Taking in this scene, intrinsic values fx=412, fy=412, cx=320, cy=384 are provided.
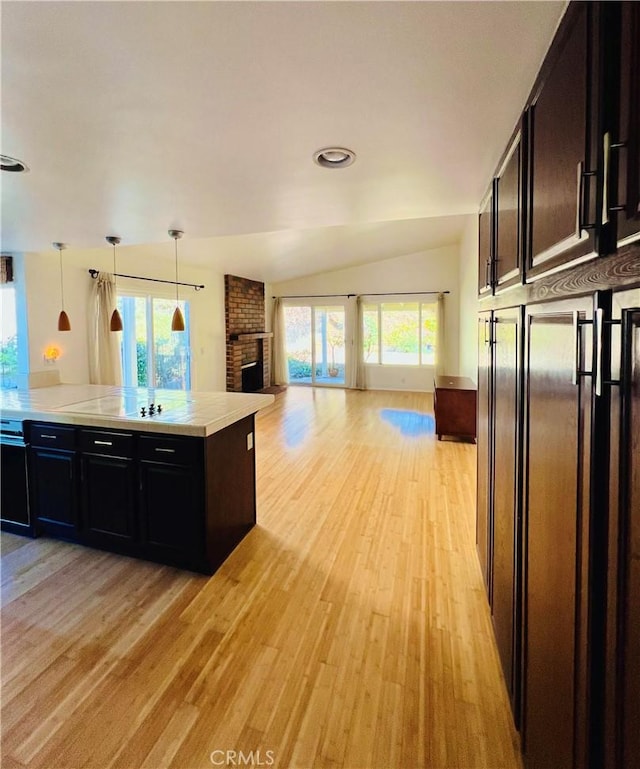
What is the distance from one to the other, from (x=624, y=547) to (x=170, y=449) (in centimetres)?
219

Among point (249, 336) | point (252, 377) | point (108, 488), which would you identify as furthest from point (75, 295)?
point (252, 377)

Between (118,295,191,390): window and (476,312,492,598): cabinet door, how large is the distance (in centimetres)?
480

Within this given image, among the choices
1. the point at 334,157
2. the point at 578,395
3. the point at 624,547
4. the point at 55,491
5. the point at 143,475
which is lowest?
the point at 55,491

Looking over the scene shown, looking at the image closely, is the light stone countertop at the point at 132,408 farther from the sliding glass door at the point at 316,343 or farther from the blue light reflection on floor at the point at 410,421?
the sliding glass door at the point at 316,343

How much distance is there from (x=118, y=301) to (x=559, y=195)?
5.52m

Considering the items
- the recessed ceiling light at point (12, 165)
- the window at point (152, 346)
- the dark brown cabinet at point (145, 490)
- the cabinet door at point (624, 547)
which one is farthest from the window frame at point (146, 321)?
the cabinet door at point (624, 547)

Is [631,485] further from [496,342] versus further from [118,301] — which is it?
[118,301]

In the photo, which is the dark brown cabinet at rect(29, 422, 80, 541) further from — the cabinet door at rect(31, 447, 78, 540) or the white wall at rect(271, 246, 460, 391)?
the white wall at rect(271, 246, 460, 391)

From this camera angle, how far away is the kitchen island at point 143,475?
241 centimetres

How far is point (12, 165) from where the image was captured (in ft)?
6.00

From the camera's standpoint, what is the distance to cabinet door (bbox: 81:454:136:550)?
8.35 ft

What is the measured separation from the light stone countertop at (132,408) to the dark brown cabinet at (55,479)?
12 cm

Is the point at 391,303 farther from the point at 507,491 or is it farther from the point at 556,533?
the point at 556,533

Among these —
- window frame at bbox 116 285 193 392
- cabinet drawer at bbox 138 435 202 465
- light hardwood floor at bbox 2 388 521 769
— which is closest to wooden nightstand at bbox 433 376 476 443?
light hardwood floor at bbox 2 388 521 769
